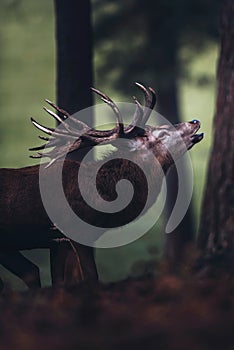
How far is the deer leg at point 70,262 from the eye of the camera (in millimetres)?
7590

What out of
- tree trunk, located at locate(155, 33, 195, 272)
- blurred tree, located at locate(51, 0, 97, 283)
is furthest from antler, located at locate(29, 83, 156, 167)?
tree trunk, located at locate(155, 33, 195, 272)

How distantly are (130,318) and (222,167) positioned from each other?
14.1ft

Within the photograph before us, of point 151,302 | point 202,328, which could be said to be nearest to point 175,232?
point 151,302

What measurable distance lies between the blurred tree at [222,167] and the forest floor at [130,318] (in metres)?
2.16

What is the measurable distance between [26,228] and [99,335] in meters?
3.54

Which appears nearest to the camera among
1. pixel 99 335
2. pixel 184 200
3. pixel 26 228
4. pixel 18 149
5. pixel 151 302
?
pixel 99 335

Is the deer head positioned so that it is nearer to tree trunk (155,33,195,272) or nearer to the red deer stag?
the red deer stag

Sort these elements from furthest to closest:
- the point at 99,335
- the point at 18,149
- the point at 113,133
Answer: the point at 18,149 → the point at 113,133 → the point at 99,335

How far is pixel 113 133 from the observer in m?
8.09

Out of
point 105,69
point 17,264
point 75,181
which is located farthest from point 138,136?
point 105,69

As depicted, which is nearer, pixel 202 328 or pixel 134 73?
pixel 202 328

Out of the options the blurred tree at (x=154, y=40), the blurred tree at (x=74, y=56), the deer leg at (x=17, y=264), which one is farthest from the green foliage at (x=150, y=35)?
the deer leg at (x=17, y=264)

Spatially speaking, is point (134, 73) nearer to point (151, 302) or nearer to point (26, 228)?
point (26, 228)

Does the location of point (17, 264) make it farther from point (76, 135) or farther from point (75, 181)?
point (76, 135)
